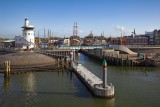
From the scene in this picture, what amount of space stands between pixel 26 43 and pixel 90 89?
39.2 meters

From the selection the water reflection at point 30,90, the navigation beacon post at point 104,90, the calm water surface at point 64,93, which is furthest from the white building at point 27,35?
the navigation beacon post at point 104,90

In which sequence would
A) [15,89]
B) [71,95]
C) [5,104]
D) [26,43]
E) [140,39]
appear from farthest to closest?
[140,39]
[26,43]
[15,89]
[71,95]
[5,104]

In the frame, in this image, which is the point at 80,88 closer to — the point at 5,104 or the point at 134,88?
the point at 134,88

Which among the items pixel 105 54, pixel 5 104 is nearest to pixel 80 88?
pixel 5 104

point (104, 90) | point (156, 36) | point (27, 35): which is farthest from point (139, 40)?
point (104, 90)

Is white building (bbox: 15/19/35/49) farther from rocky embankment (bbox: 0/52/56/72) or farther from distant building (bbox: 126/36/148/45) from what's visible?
distant building (bbox: 126/36/148/45)

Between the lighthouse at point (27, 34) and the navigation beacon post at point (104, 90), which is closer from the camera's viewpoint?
the navigation beacon post at point (104, 90)

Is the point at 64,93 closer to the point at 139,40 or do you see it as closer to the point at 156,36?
the point at 156,36

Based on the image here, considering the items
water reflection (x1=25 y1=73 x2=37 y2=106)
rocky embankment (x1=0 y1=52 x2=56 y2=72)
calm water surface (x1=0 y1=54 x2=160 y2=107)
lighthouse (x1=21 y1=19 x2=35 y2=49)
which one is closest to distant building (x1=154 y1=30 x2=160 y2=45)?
lighthouse (x1=21 y1=19 x2=35 y2=49)

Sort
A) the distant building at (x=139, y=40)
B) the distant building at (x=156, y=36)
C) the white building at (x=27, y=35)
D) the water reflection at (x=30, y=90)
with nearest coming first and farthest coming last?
the water reflection at (x=30, y=90), the white building at (x=27, y=35), the distant building at (x=156, y=36), the distant building at (x=139, y=40)

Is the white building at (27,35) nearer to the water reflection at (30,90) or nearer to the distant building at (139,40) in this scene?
the water reflection at (30,90)

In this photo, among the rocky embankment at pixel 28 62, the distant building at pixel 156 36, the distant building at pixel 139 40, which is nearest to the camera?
the rocky embankment at pixel 28 62

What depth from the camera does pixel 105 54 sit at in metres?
54.8

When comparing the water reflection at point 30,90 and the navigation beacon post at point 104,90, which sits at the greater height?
the navigation beacon post at point 104,90
